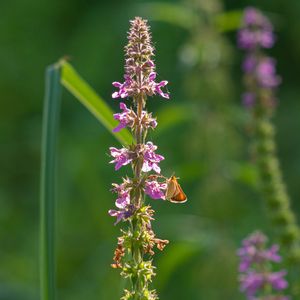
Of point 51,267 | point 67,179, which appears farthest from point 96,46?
point 51,267

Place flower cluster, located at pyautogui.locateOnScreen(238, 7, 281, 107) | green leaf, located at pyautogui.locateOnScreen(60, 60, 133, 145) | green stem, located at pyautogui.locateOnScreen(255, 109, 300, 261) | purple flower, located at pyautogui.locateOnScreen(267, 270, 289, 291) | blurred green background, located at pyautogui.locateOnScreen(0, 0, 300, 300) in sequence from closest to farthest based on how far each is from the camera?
green leaf, located at pyautogui.locateOnScreen(60, 60, 133, 145), purple flower, located at pyautogui.locateOnScreen(267, 270, 289, 291), green stem, located at pyautogui.locateOnScreen(255, 109, 300, 261), flower cluster, located at pyautogui.locateOnScreen(238, 7, 281, 107), blurred green background, located at pyautogui.locateOnScreen(0, 0, 300, 300)

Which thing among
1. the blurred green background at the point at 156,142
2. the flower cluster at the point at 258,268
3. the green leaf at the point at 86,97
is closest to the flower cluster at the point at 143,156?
the green leaf at the point at 86,97

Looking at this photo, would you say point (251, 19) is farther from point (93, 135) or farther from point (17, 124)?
point (17, 124)

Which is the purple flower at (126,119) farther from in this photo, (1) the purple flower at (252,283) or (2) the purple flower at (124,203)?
(1) the purple flower at (252,283)

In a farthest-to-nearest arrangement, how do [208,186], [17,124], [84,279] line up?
[17,124]
[84,279]
[208,186]

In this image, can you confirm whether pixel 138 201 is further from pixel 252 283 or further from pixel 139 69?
pixel 252 283

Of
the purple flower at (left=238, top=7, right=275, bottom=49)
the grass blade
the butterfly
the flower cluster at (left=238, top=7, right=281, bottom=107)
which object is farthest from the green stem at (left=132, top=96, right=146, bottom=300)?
the purple flower at (left=238, top=7, right=275, bottom=49)

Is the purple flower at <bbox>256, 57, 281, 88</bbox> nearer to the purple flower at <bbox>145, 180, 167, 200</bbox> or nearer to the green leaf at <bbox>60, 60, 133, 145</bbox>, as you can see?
the green leaf at <bbox>60, 60, 133, 145</bbox>

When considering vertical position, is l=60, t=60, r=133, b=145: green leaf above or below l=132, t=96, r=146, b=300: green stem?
above
